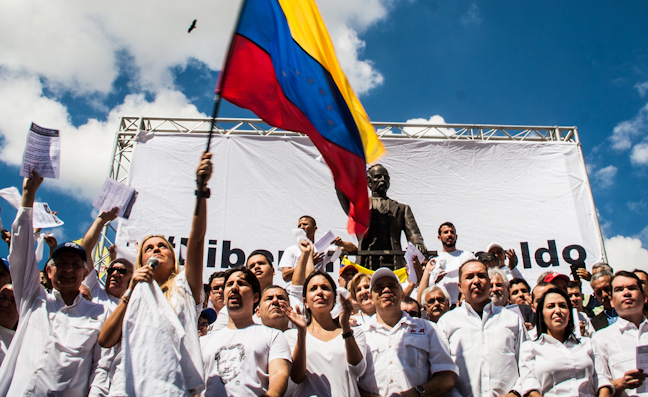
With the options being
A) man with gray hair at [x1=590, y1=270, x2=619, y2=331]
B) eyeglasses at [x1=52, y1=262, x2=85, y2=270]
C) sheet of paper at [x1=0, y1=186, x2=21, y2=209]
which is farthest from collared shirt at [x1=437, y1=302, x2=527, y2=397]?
sheet of paper at [x1=0, y1=186, x2=21, y2=209]

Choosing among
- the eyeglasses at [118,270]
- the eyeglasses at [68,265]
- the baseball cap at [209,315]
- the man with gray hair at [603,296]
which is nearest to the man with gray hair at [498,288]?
the man with gray hair at [603,296]

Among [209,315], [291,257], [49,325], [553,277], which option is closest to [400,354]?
[209,315]

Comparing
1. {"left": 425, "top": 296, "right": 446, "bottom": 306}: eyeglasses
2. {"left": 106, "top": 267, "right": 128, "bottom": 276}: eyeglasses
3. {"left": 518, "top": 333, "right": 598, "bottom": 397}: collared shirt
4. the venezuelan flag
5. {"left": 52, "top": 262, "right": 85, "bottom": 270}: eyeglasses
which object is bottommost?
{"left": 518, "top": 333, "right": 598, "bottom": 397}: collared shirt

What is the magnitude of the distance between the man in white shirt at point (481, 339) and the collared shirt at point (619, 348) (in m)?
0.48

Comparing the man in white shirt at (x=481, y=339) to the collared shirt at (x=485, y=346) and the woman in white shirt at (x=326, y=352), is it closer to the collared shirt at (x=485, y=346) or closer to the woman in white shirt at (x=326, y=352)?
the collared shirt at (x=485, y=346)

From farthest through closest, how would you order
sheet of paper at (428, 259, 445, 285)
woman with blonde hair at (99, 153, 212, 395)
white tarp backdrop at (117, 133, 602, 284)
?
white tarp backdrop at (117, 133, 602, 284)
sheet of paper at (428, 259, 445, 285)
woman with blonde hair at (99, 153, 212, 395)

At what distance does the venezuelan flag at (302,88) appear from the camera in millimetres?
3152

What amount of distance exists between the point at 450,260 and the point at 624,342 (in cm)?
206

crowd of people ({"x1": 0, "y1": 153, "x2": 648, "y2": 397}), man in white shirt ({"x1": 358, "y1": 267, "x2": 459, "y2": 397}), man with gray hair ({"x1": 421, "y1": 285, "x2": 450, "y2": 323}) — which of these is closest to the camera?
crowd of people ({"x1": 0, "y1": 153, "x2": 648, "y2": 397})

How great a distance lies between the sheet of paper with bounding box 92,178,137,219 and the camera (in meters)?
3.56

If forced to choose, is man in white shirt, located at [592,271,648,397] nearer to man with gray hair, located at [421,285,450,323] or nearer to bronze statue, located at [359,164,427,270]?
man with gray hair, located at [421,285,450,323]

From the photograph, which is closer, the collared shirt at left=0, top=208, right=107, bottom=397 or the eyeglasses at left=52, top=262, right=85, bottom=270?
the collared shirt at left=0, top=208, right=107, bottom=397

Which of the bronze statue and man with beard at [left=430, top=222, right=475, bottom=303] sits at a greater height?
the bronze statue

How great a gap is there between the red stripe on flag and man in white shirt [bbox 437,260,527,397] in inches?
32.4
